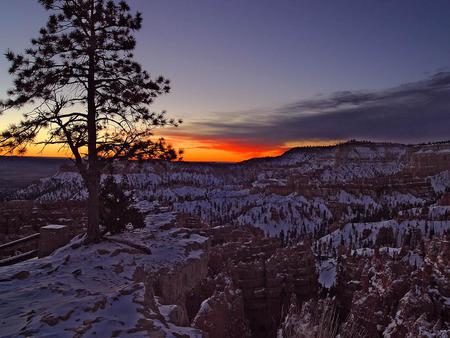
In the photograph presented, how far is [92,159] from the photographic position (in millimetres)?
14227

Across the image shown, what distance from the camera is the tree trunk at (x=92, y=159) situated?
14027 mm

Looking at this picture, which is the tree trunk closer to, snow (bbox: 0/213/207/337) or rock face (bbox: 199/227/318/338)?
snow (bbox: 0/213/207/337)

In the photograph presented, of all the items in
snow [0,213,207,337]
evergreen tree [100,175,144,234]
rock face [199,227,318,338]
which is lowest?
rock face [199,227,318,338]

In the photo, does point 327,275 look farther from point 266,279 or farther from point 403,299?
point 403,299

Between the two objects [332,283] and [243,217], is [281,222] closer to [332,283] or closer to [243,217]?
[243,217]

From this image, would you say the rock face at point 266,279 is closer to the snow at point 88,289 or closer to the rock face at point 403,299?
the rock face at point 403,299

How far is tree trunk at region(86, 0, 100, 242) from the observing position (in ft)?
46.0

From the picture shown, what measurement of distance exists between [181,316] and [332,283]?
215ft

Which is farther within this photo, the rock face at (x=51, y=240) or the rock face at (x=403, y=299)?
the rock face at (x=403, y=299)

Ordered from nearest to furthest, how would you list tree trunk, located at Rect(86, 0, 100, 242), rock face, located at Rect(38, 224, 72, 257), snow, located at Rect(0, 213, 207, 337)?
snow, located at Rect(0, 213, 207, 337) < tree trunk, located at Rect(86, 0, 100, 242) < rock face, located at Rect(38, 224, 72, 257)

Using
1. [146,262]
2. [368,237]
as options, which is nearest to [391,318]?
[146,262]

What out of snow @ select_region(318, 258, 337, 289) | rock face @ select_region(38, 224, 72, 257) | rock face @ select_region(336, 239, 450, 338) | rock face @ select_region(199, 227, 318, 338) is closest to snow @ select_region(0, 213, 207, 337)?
rock face @ select_region(38, 224, 72, 257)

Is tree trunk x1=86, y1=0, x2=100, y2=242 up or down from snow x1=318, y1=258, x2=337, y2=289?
up

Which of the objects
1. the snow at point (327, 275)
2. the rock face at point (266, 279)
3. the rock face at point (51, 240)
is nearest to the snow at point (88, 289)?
the rock face at point (51, 240)
